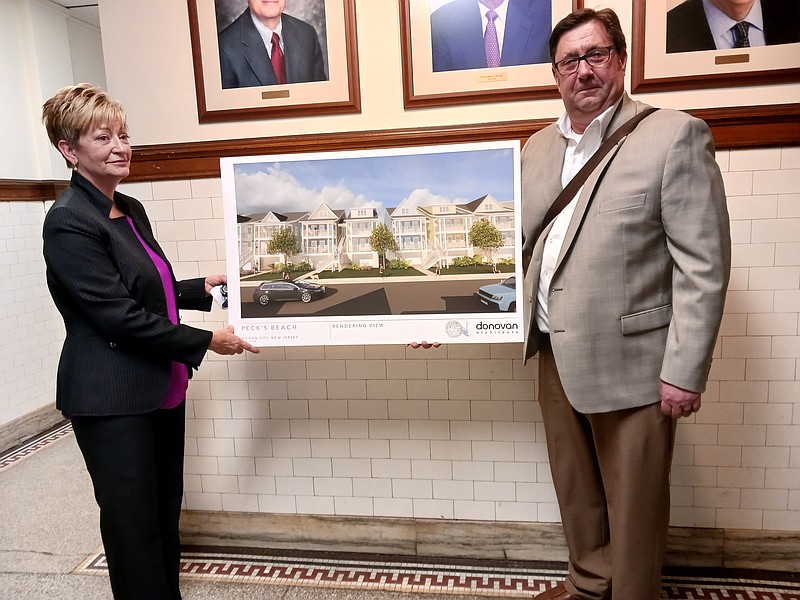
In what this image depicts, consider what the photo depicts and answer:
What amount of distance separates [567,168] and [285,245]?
943 mm

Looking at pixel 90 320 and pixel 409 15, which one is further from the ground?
pixel 409 15

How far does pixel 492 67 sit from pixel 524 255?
77cm

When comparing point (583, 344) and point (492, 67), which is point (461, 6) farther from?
point (583, 344)

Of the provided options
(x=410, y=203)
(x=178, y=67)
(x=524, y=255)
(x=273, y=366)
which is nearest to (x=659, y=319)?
(x=524, y=255)

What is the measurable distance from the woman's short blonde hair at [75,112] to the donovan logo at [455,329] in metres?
1.17

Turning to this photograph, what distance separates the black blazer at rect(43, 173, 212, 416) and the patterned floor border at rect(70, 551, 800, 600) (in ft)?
3.57

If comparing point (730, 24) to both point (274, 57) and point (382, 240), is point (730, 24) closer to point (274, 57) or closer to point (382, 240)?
point (382, 240)

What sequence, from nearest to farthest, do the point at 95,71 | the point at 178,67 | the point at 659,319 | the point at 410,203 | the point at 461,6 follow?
the point at 659,319 < the point at 410,203 < the point at 461,6 < the point at 178,67 < the point at 95,71

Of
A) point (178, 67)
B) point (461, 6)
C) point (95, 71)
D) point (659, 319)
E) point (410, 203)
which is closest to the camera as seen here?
point (659, 319)

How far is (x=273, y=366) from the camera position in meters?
2.48

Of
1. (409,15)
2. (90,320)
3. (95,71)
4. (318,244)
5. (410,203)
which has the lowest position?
(90,320)

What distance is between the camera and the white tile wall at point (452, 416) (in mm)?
2129

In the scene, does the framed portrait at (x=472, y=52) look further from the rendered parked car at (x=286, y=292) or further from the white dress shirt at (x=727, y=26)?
the rendered parked car at (x=286, y=292)

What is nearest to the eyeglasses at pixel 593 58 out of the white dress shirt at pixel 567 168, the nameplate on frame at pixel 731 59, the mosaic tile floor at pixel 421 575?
the white dress shirt at pixel 567 168
